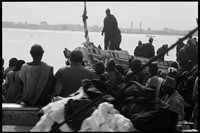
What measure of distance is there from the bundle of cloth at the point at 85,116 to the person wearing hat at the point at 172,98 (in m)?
2.06

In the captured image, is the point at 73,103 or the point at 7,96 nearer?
the point at 73,103

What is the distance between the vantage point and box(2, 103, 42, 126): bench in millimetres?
6152

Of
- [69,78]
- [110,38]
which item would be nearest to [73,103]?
[69,78]

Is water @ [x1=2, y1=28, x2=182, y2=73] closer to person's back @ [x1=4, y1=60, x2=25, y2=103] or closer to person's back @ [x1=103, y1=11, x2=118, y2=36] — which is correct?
person's back @ [x1=103, y1=11, x2=118, y2=36]

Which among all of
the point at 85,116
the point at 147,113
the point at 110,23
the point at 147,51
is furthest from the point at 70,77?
the point at 110,23

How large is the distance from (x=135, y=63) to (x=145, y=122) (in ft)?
12.3

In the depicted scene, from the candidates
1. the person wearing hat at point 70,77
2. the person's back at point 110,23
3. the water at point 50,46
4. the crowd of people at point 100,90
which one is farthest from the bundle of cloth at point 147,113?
the water at point 50,46

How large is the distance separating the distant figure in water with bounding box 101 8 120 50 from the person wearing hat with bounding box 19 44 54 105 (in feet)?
36.2

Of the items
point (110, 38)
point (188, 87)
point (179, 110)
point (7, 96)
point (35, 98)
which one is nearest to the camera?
point (35, 98)

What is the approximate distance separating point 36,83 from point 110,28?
1126 cm

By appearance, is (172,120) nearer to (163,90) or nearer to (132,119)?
(132,119)

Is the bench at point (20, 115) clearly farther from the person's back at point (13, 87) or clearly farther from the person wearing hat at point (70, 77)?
the person's back at point (13, 87)

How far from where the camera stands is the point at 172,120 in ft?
16.6

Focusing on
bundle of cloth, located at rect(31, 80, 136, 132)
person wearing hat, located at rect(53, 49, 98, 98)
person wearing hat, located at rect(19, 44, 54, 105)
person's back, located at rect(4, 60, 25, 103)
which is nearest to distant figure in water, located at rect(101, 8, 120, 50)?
person's back, located at rect(4, 60, 25, 103)
